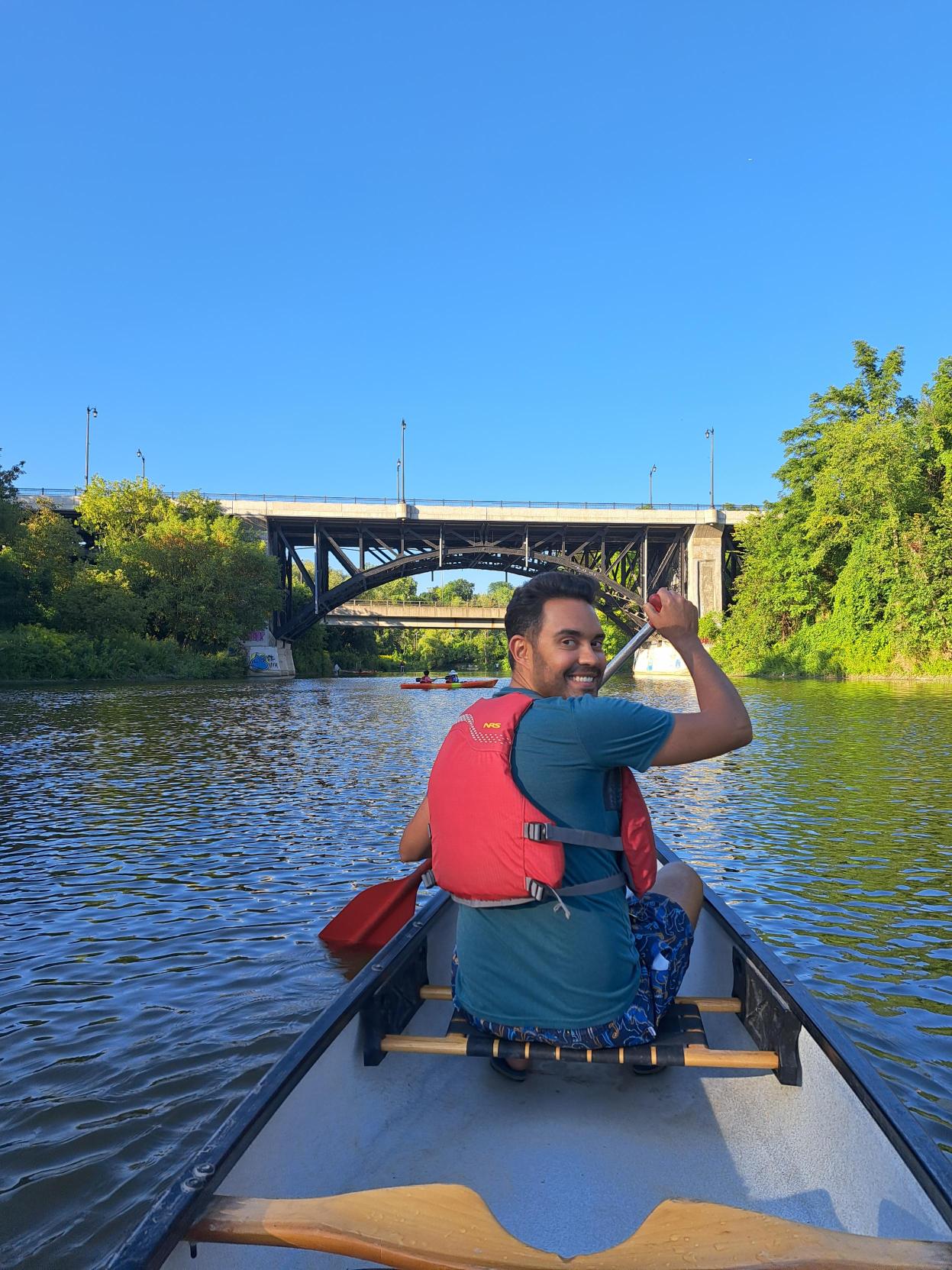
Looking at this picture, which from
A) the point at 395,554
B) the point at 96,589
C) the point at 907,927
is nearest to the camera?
the point at 907,927

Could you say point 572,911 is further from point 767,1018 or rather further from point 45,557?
point 45,557

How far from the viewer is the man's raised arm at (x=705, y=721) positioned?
2396 mm

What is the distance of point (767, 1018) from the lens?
9.22ft

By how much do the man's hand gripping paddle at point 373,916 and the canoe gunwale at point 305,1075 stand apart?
1.71 metres

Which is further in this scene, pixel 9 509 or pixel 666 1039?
pixel 9 509

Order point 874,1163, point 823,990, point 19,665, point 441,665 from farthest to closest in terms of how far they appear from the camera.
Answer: point 441,665, point 19,665, point 823,990, point 874,1163

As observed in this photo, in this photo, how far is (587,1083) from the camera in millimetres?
2789

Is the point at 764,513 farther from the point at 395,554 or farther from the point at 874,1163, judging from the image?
the point at 874,1163

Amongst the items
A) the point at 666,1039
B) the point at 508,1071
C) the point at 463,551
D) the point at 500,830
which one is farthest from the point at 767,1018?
the point at 463,551

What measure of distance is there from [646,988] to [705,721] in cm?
86

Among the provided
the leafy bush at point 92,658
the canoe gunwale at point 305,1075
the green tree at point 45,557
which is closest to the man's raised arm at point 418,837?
the canoe gunwale at point 305,1075

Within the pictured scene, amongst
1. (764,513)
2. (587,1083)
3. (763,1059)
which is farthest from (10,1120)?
(764,513)

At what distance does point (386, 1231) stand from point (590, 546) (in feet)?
192

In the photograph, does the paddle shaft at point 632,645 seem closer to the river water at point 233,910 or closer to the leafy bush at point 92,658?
the river water at point 233,910
